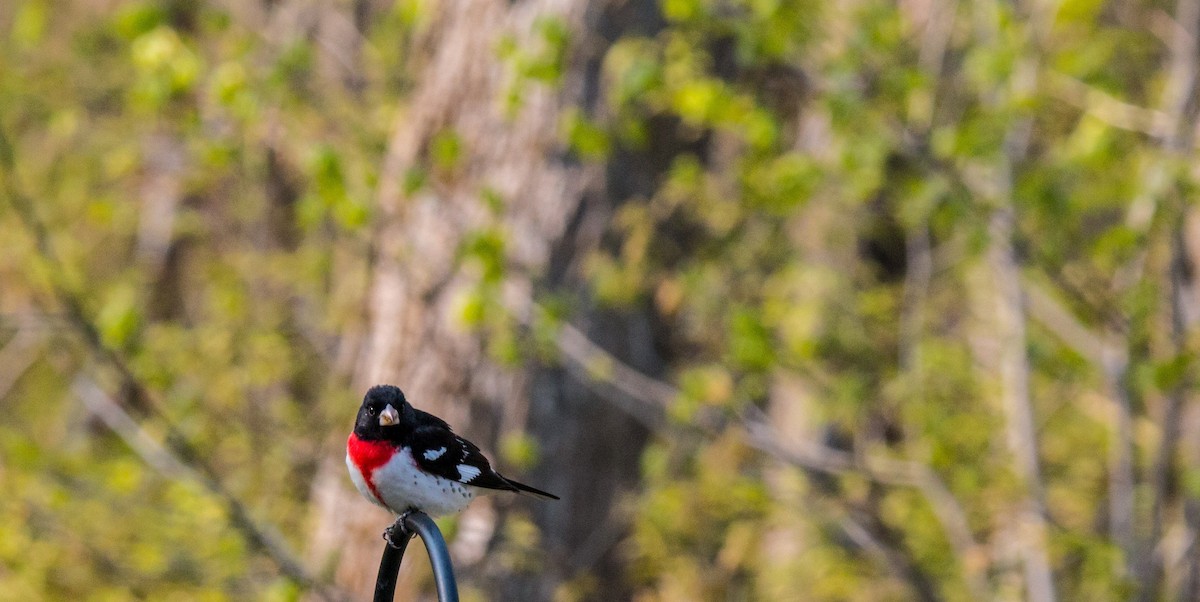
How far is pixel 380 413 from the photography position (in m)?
2.38

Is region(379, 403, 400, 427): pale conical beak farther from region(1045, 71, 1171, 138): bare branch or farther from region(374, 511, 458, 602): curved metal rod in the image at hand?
region(1045, 71, 1171, 138): bare branch

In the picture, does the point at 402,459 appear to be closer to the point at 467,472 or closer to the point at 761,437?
the point at 467,472

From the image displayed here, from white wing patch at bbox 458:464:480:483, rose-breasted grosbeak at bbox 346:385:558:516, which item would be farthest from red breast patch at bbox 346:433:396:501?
white wing patch at bbox 458:464:480:483

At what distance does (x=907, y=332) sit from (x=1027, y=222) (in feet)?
2.44

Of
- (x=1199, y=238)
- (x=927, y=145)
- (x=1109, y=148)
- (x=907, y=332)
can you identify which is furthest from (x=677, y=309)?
(x=1199, y=238)

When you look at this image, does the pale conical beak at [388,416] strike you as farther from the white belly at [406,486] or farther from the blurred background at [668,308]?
the blurred background at [668,308]

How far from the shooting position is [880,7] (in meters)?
4.26

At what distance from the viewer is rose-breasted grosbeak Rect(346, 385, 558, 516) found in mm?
2414

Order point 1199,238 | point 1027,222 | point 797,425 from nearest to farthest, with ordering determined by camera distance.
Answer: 1. point 1027,222
2. point 1199,238
3. point 797,425

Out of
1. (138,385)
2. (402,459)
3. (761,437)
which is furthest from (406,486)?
(761,437)

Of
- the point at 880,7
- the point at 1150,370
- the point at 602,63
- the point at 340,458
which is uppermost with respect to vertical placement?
the point at 602,63

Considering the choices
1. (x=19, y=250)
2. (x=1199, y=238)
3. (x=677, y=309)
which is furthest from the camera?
(x=1199, y=238)

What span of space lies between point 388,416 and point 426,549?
0.26 meters

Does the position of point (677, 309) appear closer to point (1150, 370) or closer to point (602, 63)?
point (602, 63)
